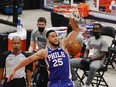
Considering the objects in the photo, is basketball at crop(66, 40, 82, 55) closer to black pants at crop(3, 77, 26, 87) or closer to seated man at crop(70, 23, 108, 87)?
seated man at crop(70, 23, 108, 87)

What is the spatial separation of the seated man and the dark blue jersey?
6.40 ft

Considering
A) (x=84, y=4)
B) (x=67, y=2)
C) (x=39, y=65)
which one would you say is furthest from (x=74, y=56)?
(x=67, y=2)

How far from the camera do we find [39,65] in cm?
699

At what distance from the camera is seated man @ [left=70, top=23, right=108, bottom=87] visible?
7.75 metres

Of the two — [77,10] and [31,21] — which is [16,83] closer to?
[77,10]

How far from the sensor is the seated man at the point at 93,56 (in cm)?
775

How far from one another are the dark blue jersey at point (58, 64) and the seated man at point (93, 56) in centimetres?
195

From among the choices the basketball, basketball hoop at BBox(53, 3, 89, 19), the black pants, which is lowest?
the black pants

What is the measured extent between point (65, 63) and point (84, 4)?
11.0 meters

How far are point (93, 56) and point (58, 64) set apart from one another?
2.37 m

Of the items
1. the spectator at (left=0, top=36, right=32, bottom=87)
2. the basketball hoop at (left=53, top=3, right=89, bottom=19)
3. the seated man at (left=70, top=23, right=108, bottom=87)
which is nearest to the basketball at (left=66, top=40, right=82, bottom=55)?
the seated man at (left=70, top=23, right=108, bottom=87)

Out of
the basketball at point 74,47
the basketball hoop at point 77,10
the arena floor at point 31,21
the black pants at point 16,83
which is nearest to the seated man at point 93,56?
the basketball at point 74,47

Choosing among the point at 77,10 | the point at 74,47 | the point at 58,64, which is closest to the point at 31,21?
the point at 77,10

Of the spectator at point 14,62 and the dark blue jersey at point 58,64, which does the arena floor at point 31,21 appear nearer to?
the spectator at point 14,62
